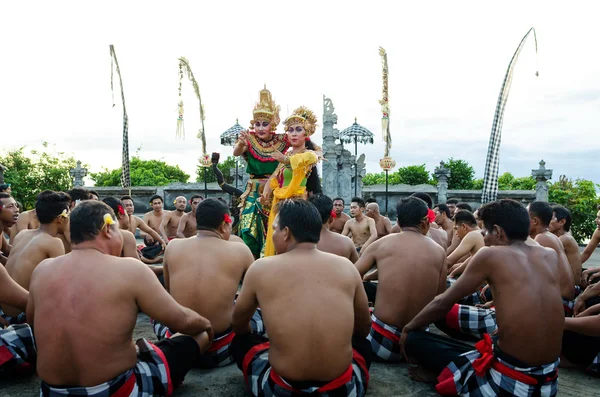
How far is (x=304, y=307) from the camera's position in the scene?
8.04 feet

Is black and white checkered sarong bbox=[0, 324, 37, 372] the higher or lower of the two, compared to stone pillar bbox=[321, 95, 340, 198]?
lower

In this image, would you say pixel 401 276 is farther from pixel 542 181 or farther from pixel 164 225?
pixel 542 181

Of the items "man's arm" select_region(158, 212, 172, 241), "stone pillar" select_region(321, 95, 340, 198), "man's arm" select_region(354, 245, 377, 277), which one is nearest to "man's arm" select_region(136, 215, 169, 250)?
"man's arm" select_region(158, 212, 172, 241)

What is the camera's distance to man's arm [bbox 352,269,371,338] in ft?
8.84

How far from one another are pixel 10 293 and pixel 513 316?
10.5 ft

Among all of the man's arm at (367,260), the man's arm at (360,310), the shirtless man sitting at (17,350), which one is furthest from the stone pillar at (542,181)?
the shirtless man sitting at (17,350)

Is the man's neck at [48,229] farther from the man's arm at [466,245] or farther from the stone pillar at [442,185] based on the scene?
the stone pillar at [442,185]

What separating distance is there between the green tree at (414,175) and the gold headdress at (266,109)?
1050 inches

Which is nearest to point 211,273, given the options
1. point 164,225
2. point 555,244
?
point 555,244

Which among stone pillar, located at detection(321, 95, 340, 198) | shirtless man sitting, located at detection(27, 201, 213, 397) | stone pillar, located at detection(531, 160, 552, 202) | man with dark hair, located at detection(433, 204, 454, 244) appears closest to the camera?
shirtless man sitting, located at detection(27, 201, 213, 397)

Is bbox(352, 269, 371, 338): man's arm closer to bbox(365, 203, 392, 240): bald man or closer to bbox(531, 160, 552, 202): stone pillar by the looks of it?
bbox(365, 203, 392, 240): bald man

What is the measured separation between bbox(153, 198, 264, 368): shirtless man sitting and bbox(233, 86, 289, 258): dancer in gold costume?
246cm

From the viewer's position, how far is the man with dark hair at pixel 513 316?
2.68 metres

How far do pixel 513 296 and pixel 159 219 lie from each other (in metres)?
8.05
